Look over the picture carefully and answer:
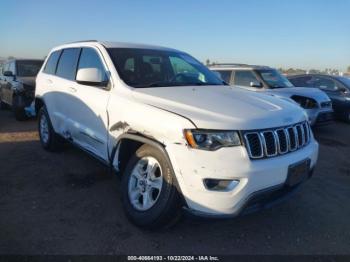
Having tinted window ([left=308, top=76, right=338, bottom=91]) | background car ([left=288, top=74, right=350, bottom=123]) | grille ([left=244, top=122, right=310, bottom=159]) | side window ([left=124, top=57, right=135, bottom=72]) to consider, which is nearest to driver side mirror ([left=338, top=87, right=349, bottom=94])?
background car ([left=288, top=74, right=350, bottom=123])

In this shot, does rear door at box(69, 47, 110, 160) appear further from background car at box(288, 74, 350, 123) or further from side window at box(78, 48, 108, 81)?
background car at box(288, 74, 350, 123)

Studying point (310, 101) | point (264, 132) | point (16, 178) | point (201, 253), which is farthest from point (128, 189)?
point (310, 101)

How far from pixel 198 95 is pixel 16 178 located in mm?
2875

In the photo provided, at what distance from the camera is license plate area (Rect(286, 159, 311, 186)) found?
9.88ft

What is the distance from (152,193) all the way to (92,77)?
59.3 inches

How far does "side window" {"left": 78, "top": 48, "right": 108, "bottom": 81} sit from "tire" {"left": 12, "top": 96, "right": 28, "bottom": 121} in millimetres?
5011

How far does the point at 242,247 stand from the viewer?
10.1 feet

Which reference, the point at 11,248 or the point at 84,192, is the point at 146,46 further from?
the point at 11,248

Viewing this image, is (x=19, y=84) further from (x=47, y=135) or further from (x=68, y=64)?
(x=68, y=64)

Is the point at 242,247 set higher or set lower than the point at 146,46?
lower

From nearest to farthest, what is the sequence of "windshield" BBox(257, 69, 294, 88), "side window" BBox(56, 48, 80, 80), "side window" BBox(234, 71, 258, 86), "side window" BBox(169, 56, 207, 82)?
"side window" BBox(169, 56, 207, 82) < "side window" BBox(56, 48, 80, 80) < "windshield" BBox(257, 69, 294, 88) < "side window" BBox(234, 71, 258, 86)

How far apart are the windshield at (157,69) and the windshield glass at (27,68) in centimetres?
631

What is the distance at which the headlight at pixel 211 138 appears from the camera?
2719 millimetres

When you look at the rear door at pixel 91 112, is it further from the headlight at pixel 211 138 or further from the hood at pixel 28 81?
the hood at pixel 28 81
